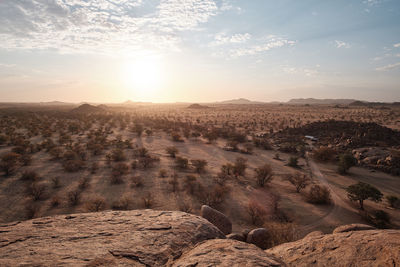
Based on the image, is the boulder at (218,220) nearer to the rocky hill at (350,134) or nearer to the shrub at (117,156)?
the shrub at (117,156)

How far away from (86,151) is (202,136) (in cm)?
1387

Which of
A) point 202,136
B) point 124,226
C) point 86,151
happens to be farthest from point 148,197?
point 202,136

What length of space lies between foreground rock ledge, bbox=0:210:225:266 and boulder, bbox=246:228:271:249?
1.63m

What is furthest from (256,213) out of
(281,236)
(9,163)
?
(9,163)

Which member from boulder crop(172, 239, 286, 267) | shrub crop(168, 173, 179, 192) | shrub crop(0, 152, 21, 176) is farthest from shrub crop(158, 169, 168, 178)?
shrub crop(0, 152, 21, 176)

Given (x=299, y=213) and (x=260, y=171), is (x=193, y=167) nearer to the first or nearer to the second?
(x=260, y=171)

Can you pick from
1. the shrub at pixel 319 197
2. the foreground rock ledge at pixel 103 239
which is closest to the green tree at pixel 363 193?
the shrub at pixel 319 197

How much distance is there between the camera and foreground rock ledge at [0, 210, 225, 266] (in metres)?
3.37

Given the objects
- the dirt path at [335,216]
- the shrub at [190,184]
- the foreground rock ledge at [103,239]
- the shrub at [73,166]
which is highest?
the foreground rock ledge at [103,239]

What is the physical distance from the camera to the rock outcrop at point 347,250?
3.28 m

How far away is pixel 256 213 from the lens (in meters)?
8.34

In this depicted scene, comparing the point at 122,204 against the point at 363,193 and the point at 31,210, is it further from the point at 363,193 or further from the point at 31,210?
the point at 363,193

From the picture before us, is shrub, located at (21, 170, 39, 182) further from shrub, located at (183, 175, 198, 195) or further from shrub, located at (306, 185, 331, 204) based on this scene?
shrub, located at (306, 185, 331, 204)

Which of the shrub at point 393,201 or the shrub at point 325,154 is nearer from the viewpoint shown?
the shrub at point 393,201
